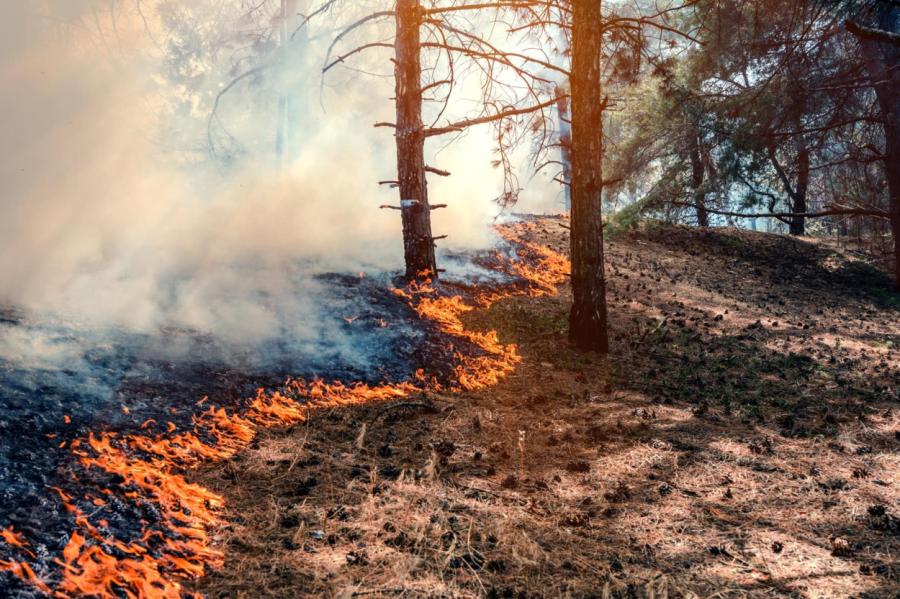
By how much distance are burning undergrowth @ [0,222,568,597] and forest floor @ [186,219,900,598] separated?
0.27 metres

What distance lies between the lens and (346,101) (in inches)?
949

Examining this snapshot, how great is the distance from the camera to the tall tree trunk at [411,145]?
908 centimetres

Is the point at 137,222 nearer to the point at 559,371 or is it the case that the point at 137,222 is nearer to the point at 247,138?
the point at 559,371

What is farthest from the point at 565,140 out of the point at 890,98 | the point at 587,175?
the point at 890,98

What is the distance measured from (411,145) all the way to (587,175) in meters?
2.98

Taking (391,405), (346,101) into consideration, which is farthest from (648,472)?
(346,101)

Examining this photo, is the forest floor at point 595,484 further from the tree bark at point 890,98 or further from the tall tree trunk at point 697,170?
the tall tree trunk at point 697,170

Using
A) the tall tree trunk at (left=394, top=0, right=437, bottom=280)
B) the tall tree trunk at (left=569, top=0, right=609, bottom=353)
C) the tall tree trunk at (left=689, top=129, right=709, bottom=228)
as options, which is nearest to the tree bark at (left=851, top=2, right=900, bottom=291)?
the tall tree trunk at (left=689, top=129, right=709, bottom=228)

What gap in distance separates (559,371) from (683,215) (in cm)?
1328

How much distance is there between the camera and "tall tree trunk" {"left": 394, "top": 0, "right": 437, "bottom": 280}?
9.08m

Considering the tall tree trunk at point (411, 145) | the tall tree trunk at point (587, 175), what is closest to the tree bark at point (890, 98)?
the tall tree trunk at point (587, 175)

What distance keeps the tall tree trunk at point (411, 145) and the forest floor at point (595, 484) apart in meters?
1.51

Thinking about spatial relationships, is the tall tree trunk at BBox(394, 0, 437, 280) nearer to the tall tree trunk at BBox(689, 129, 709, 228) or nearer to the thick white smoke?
the thick white smoke

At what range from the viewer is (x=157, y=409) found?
191 inches
